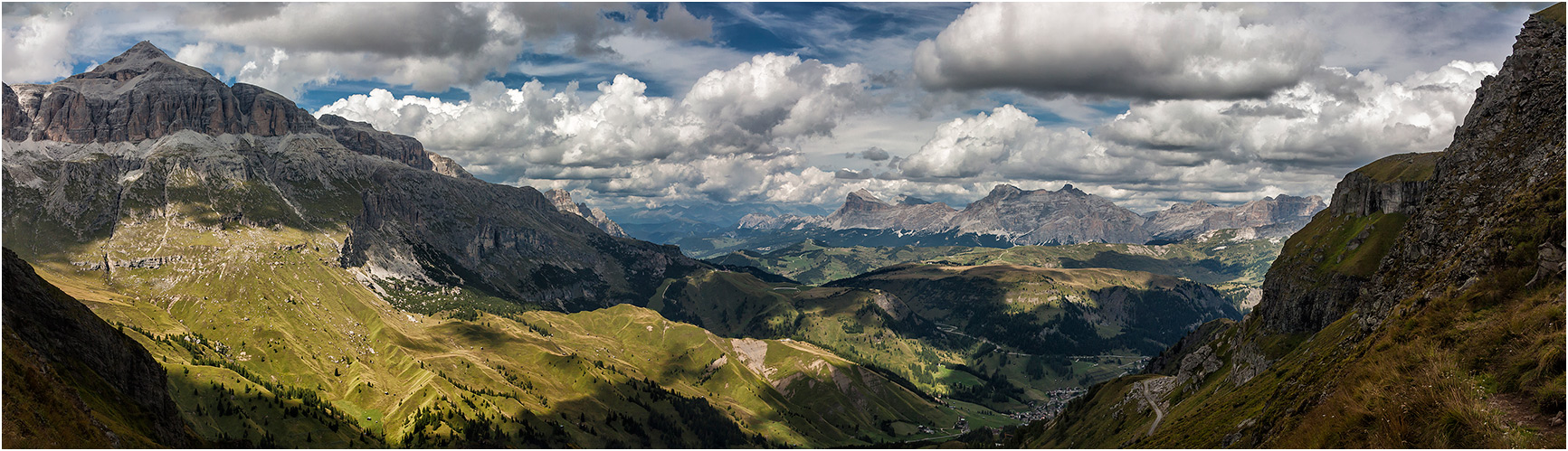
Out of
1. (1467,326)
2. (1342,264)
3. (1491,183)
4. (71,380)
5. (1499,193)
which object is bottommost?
(71,380)

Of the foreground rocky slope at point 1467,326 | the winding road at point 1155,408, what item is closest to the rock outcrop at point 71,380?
the foreground rocky slope at point 1467,326

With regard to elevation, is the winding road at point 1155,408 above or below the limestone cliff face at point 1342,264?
below

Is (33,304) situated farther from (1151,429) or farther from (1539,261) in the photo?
(1151,429)

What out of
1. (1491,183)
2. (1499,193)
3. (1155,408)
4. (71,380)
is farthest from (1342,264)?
(71,380)

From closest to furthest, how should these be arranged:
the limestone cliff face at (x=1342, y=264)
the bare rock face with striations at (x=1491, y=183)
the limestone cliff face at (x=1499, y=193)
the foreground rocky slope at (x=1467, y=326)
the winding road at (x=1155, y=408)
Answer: the foreground rocky slope at (x=1467, y=326) < the limestone cliff face at (x=1499, y=193) < the bare rock face with striations at (x=1491, y=183) < the winding road at (x=1155, y=408) < the limestone cliff face at (x=1342, y=264)

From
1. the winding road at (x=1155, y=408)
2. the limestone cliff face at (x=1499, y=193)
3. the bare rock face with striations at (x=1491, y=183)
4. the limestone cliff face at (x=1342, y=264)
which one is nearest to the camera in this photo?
the limestone cliff face at (x=1499, y=193)

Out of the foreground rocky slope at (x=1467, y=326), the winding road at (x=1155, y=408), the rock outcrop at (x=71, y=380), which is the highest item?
the foreground rocky slope at (x=1467, y=326)

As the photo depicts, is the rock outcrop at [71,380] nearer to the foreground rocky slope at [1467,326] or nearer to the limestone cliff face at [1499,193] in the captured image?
the foreground rocky slope at [1467,326]

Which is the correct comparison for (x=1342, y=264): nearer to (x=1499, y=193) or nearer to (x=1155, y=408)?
(x=1155, y=408)

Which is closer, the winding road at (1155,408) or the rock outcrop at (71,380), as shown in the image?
the rock outcrop at (71,380)
